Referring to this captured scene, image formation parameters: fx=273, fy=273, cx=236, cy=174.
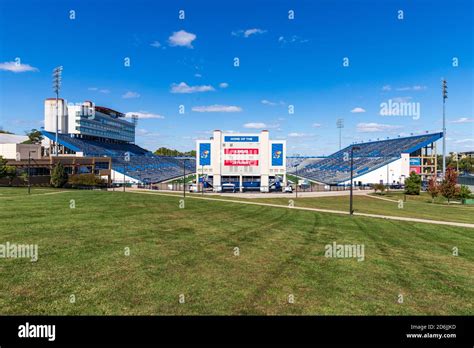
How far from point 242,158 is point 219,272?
55.5 m

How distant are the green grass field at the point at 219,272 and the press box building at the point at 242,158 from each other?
48.2 metres

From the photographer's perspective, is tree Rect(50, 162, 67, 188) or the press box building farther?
the press box building

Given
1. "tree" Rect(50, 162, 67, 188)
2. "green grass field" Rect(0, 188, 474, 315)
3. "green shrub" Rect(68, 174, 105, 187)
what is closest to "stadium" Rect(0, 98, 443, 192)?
"green shrub" Rect(68, 174, 105, 187)

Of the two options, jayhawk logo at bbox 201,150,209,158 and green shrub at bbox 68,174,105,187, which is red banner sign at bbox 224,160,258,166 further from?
green shrub at bbox 68,174,105,187

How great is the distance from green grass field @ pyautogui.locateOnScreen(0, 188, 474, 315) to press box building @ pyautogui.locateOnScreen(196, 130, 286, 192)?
158 ft

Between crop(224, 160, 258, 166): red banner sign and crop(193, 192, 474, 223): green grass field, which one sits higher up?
crop(224, 160, 258, 166): red banner sign

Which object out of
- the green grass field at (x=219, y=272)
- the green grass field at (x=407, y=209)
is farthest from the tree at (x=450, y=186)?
the green grass field at (x=219, y=272)

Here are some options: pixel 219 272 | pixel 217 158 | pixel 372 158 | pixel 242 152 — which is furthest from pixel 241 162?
pixel 372 158

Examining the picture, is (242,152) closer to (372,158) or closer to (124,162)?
(124,162)

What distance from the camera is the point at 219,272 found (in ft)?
28.3

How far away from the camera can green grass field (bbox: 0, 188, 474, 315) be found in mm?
6512

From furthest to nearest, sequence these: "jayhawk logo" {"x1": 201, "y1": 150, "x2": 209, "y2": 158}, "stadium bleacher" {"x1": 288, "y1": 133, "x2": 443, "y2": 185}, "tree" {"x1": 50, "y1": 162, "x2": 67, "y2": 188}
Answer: "stadium bleacher" {"x1": 288, "y1": 133, "x2": 443, "y2": 185}
"jayhawk logo" {"x1": 201, "y1": 150, "x2": 209, "y2": 158}
"tree" {"x1": 50, "y1": 162, "x2": 67, "y2": 188}
